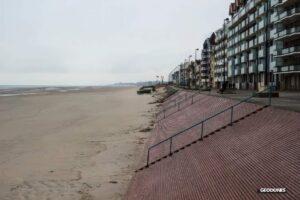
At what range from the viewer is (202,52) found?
493 ft

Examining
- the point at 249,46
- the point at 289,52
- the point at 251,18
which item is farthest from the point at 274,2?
the point at 249,46

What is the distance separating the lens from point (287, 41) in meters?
57.0

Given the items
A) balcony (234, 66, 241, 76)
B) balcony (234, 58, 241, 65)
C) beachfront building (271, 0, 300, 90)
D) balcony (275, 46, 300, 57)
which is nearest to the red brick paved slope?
balcony (275, 46, 300, 57)

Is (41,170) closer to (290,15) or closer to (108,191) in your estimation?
(108,191)

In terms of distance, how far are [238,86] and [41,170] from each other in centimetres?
6797

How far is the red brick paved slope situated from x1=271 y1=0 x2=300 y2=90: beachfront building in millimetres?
39859

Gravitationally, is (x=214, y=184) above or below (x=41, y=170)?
above

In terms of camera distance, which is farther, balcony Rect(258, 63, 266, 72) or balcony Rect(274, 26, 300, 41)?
balcony Rect(258, 63, 266, 72)

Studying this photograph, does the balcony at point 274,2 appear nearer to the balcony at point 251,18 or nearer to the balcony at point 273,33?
the balcony at point 273,33

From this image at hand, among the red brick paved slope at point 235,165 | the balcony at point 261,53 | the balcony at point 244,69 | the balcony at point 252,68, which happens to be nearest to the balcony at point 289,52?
the balcony at point 261,53

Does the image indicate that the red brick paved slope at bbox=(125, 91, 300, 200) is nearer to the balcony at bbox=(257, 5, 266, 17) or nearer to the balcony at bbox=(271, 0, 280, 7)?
the balcony at bbox=(271, 0, 280, 7)

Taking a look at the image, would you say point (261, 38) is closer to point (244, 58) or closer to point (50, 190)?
point (244, 58)

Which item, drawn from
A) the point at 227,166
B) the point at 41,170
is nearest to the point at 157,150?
the point at 41,170

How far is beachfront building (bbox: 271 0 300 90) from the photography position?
172ft
